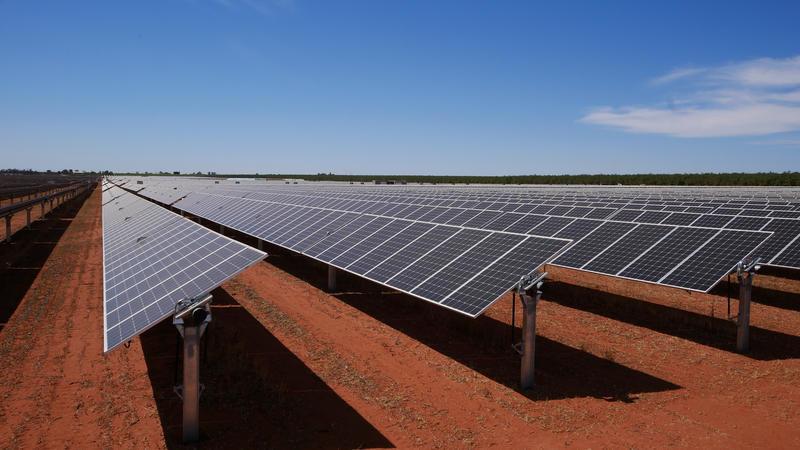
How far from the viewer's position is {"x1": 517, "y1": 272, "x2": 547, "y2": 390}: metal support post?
9734mm

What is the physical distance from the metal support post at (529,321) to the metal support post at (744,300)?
570cm

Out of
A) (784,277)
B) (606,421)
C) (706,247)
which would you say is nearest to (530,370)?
(606,421)

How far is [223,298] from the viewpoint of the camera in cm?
1709

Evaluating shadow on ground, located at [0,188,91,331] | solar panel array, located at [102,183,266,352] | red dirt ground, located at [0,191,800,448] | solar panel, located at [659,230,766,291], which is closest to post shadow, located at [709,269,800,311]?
red dirt ground, located at [0,191,800,448]

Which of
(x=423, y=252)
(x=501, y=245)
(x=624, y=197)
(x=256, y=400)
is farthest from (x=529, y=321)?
(x=624, y=197)

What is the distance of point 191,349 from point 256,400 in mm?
2315

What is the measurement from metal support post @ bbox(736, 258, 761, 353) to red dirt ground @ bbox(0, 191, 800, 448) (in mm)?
400

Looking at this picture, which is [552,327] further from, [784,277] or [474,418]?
[784,277]

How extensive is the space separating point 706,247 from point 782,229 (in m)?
6.25

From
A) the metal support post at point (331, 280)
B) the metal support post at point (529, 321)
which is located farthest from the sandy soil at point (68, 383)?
the metal support post at point (331, 280)

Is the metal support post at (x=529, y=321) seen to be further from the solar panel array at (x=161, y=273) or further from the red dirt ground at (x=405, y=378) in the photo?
the solar panel array at (x=161, y=273)

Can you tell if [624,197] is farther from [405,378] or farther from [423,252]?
[405,378]

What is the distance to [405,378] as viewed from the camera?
10508 mm

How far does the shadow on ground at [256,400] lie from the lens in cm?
798
